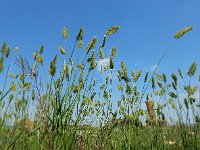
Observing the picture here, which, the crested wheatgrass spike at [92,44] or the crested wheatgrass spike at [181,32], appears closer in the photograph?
the crested wheatgrass spike at [92,44]

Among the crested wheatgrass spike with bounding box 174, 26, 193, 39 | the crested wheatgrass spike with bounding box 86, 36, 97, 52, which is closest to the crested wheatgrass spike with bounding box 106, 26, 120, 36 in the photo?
the crested wheatgrass spike with bounding box 86, 36, 97, 52

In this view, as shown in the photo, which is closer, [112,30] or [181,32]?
[112,30]

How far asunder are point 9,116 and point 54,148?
1.92 m

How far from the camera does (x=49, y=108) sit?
2408mm

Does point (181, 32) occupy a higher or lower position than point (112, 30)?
higher

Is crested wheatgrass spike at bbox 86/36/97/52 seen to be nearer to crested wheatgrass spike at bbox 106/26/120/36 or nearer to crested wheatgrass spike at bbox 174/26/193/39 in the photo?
crested wheatgrass spike at bbox 106/26/120/36

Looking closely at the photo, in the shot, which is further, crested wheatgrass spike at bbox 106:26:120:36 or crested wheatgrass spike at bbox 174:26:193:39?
crested wheatgrass spike at bbox 174:26:193:39

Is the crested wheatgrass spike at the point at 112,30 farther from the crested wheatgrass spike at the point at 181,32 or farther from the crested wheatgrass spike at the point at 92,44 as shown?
the crested wheatgrass spike at the point at 181,32

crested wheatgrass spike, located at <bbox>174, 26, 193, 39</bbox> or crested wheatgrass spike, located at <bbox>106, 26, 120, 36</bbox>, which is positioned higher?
crested wheatgrass spike, located at <bbox>174, 26, 193, 39</bbox>

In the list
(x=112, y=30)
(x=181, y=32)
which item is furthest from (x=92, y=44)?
(x=181, y=32)

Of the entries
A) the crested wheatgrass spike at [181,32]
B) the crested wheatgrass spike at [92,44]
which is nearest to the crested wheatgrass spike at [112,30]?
the crested wheatgrass spike at [92,44]

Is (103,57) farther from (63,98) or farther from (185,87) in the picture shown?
(185,87)

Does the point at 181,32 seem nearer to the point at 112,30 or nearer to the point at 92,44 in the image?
the point at 112,30

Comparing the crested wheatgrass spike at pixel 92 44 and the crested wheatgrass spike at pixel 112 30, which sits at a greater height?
the crested wheatgrass spike at pixel 112 30
